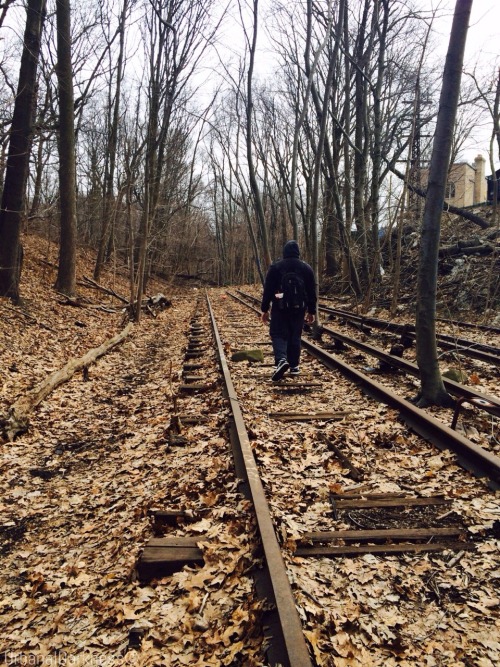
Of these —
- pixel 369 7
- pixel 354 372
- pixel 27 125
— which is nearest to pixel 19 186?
pixel 27 125

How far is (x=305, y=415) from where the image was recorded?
577 cm

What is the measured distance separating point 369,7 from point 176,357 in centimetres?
1836

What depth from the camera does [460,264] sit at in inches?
629

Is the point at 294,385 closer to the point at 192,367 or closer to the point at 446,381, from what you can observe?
the point at 446,381

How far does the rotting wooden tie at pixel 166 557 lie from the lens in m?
2.92

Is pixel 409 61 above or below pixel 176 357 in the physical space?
above

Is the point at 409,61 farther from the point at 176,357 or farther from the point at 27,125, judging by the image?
the point at 176,357

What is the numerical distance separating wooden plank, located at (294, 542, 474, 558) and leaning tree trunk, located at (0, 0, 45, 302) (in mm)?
11164

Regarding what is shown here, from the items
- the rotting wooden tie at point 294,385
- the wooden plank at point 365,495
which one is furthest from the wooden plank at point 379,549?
the rotting wooden tie at point 294,385

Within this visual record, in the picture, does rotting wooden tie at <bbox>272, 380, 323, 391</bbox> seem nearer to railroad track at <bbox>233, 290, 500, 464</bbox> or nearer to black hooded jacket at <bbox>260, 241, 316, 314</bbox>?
railroad track at <bbox>233, 290, 500, 464</bbox>

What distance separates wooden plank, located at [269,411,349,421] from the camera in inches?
224

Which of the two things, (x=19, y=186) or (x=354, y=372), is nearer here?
(x=354, y=372)

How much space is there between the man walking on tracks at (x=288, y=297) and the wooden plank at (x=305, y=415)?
5.18 feet

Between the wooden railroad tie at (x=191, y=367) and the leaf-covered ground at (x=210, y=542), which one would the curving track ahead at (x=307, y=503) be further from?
the wooden railroad tie at (x=191, y=367)
